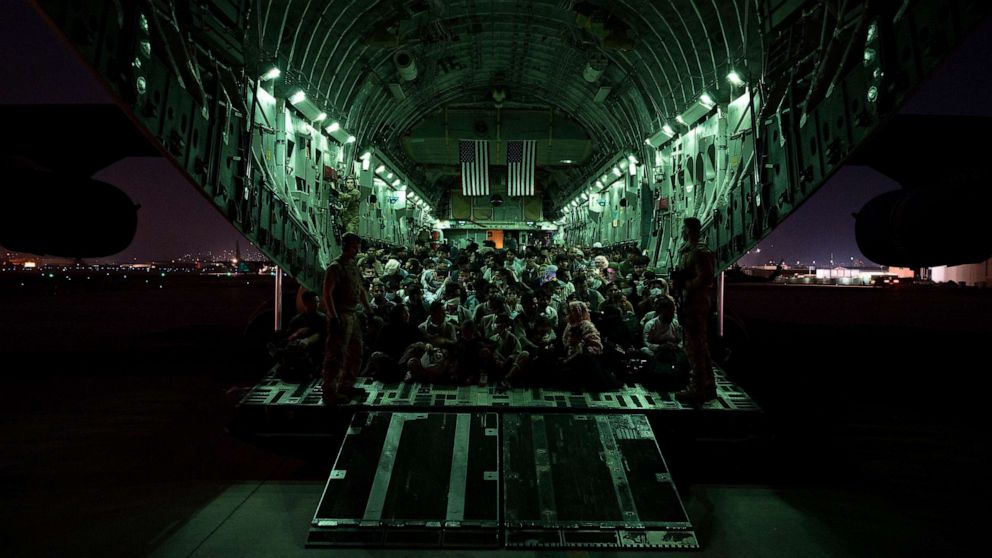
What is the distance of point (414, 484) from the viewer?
4.85m

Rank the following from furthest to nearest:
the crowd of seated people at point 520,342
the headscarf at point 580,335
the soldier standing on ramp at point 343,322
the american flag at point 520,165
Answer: the american flag at point 520,165
the headscarf at point 580,335
the crowd of seated people at point 520,342
the soldier standing on ramp at point 343,322

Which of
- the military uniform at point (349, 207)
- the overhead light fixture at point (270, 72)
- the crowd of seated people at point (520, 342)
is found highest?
the overhead light fixture at point (270, 72)

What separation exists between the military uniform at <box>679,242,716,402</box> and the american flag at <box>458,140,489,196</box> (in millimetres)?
27549

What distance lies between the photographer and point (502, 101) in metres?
29.4

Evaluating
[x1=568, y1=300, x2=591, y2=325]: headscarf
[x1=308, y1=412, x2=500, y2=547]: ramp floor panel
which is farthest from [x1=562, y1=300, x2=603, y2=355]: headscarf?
[x1=308, y1=412, x2=500, y2=547]: ramp floor panel

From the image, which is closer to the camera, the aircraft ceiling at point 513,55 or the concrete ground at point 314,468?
the concrete ground at point 314,468

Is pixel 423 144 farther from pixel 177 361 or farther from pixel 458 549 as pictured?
pixel 458 549

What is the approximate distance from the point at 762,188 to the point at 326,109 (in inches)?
523

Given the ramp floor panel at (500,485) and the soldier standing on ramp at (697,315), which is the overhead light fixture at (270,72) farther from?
the soldier standing on ramp at (697,315)

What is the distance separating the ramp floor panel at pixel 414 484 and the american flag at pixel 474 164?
1123 inches

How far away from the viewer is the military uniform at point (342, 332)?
6.18 metres

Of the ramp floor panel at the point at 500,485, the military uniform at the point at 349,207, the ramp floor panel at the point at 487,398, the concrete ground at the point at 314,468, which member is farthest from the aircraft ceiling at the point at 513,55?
the ramp floor panel at the point at 500,485

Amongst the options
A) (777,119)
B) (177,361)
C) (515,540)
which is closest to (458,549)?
(515,540)

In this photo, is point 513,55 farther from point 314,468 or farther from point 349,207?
point 314,468
